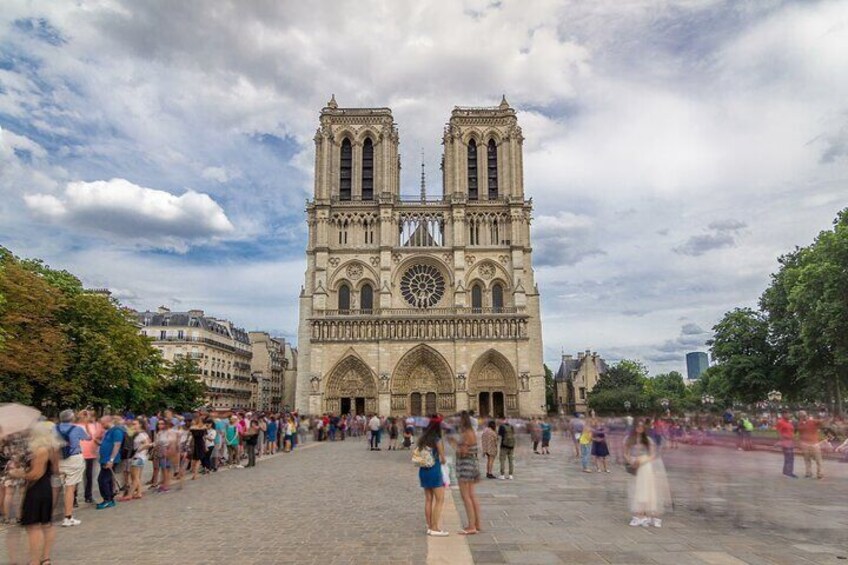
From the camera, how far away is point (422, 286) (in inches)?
1933

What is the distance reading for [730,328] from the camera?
36.3m

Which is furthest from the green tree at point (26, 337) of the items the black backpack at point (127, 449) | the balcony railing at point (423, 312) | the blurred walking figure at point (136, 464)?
the balcony railing at point (423, 312)

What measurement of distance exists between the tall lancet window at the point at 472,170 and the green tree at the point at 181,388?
81.8 feet

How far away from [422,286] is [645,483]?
133ft

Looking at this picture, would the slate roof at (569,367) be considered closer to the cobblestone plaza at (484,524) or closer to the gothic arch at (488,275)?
the gothic arch at (488,275)

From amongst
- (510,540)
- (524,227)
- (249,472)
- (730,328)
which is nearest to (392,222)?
(524,227)

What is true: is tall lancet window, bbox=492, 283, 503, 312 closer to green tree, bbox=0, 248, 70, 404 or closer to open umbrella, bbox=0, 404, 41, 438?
green tree, bbox=0, 248, 70, 404

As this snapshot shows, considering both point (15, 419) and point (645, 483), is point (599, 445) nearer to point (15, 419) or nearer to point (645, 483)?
point (645, 483)

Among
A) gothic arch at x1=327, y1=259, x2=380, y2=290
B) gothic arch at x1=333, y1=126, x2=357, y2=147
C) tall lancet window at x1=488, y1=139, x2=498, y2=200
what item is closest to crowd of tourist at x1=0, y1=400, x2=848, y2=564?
gothic arch at x1=327, y1=259, x2=380, y2=290

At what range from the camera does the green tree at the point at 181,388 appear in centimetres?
3912

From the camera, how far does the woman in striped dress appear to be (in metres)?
8.17

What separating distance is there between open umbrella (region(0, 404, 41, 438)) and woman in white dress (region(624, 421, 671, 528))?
24.7 feet

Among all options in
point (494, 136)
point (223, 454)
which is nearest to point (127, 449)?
point (223, 454)

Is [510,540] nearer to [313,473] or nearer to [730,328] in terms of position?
[313,473]
